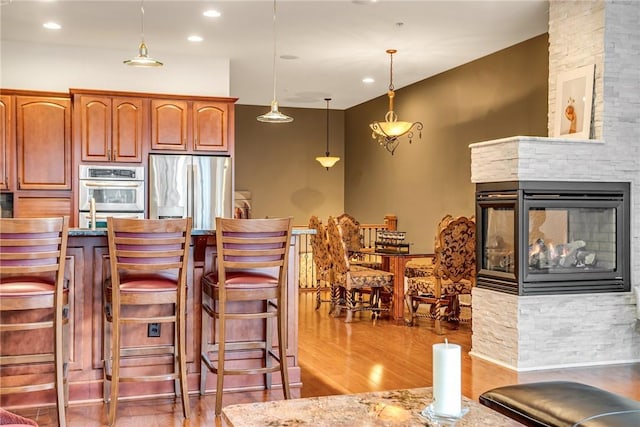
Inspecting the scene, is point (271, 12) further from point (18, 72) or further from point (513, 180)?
point (18, 72)

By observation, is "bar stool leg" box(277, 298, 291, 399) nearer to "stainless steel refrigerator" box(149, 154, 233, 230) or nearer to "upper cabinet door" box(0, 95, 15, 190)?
"stainless steel refrigerator" box(149, 154, 233, 230)

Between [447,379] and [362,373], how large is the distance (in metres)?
2.86

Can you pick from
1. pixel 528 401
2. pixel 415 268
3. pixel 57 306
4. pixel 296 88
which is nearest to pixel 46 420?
pixel 57 306

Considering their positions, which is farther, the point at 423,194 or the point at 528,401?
the point at 423,194

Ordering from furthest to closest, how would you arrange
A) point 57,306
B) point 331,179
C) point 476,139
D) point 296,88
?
point 331,179 < point 296,88 < point 476,139 < point 57,306

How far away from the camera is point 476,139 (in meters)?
7.66

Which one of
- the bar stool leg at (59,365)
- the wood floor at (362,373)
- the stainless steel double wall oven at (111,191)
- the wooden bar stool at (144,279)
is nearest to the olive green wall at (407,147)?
the wood floor at (362,373)

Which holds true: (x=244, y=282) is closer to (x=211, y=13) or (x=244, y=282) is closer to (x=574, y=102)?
(x=211, y=13)

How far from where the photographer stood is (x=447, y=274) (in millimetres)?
6238

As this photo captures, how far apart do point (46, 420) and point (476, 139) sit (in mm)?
5616

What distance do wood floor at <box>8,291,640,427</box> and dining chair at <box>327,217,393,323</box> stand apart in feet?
1.28

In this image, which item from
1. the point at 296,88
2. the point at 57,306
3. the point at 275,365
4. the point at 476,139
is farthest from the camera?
the point at 296,88

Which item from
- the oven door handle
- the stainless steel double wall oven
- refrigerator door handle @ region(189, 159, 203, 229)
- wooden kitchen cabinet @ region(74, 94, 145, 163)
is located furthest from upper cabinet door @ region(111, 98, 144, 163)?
refrigerator door handle @ region(189, 159, 203, 229)

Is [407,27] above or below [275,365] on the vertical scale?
above
